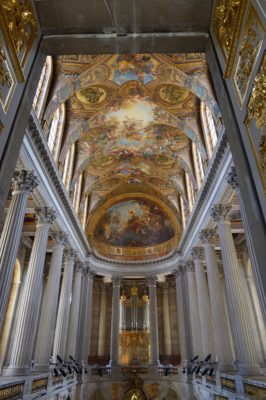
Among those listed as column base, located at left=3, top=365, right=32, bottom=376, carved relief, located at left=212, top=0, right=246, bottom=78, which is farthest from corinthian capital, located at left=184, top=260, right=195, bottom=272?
carved relief, located at left=212, top=0, right=246, bottom=78

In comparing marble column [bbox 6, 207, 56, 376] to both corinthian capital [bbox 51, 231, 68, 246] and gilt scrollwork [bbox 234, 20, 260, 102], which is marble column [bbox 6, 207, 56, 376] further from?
gilt scrollwork [bbox 234, 20, 260, 102]

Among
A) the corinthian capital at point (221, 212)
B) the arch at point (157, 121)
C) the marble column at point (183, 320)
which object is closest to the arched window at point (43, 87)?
the arch at point (157, 121)

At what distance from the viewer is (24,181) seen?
11.4 meters

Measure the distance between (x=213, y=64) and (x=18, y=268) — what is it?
59.3 ft

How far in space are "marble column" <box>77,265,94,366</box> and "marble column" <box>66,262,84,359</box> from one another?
35.8 inches

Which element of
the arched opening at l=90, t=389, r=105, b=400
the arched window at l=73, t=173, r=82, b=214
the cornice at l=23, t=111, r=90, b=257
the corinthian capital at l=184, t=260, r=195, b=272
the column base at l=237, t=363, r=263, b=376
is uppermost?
Answer: the arched window at l=73, t=173, r=82, b=214

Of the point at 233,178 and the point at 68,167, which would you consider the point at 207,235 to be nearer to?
the point at 233,178

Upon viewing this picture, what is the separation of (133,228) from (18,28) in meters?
23.0

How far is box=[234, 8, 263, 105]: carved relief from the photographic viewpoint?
156 inches

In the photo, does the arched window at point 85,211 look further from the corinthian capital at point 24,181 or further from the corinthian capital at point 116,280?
the corinthian capital at point 24,181

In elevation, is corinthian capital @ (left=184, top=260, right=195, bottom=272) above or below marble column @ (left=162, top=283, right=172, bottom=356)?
above

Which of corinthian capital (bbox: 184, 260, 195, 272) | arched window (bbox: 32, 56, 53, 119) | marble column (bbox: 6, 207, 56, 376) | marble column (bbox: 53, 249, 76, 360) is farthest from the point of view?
corinthian capital (bbox: 184, 260, 195, 272)

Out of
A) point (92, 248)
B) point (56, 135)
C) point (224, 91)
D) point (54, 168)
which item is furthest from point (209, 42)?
point (92, 248)

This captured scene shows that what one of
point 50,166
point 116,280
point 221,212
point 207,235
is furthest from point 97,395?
point 50,166
